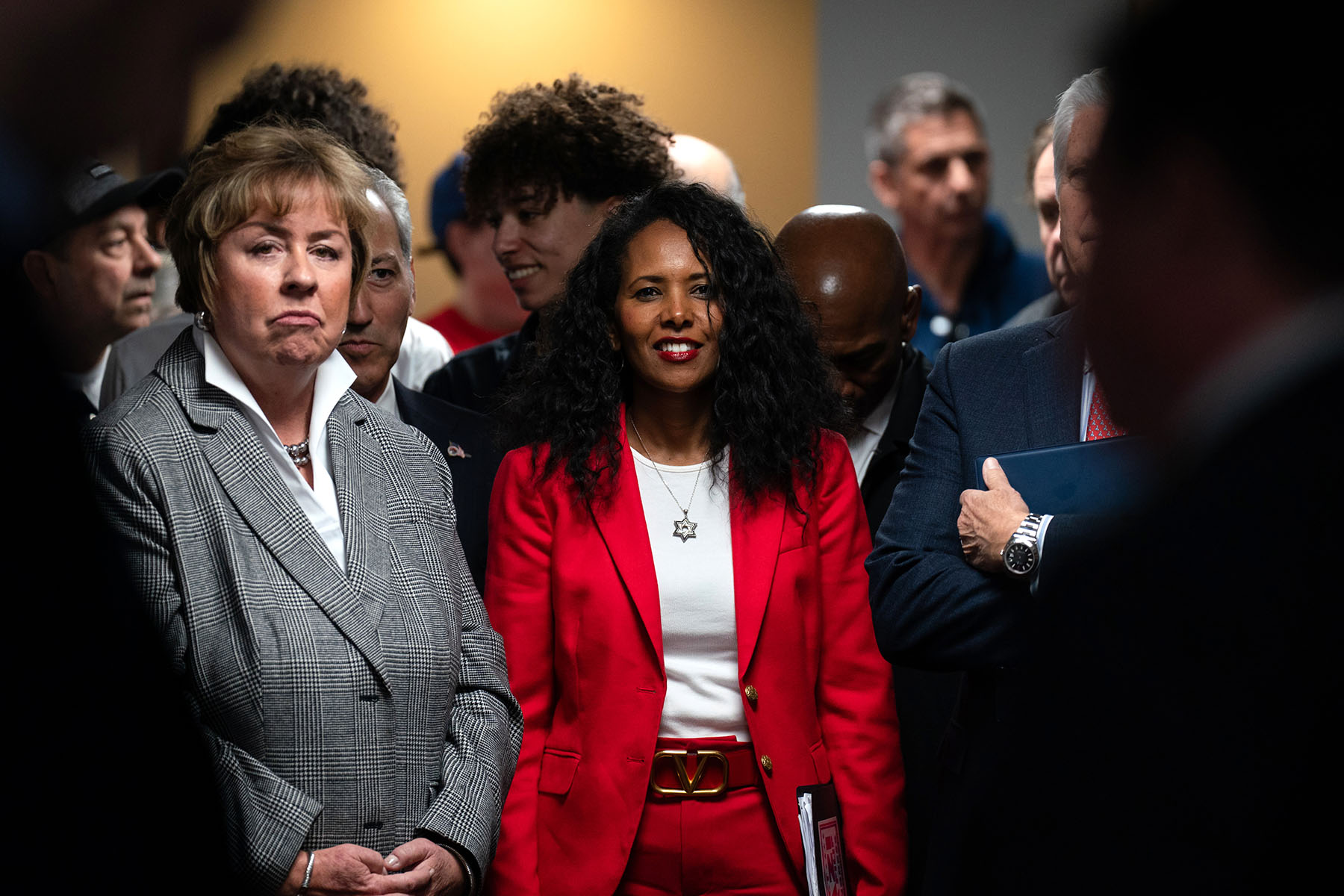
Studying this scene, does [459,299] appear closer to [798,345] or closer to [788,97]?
[788,97]

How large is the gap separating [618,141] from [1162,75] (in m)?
Result: 2.46

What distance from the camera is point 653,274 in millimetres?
2240

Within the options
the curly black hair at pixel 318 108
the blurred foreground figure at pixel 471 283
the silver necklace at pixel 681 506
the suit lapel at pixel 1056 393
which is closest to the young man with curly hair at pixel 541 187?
the curly black hair at pixel 318 108

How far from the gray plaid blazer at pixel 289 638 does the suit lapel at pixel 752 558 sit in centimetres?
41

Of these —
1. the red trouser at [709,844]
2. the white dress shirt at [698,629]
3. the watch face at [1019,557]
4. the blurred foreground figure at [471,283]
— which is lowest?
the red trouser at [709,844]

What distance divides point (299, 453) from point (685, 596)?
0.63m

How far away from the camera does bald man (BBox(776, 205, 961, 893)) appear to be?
2.59m

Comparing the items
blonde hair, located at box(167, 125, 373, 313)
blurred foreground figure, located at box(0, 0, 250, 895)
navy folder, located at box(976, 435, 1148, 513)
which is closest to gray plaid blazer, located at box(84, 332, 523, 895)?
blonde hair, located at box(167, 125, 373, 313)

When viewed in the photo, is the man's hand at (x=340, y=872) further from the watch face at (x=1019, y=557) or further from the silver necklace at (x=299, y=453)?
the watch face at (x=1019, y=557)

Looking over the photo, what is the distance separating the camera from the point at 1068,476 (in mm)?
1806

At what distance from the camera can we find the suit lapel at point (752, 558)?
79.2 inches

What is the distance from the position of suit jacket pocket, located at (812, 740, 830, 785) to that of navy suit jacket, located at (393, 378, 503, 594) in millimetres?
682

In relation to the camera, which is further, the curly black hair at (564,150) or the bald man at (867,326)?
the curly black hair at (564,150)

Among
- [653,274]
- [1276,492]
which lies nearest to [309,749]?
[653,274]
